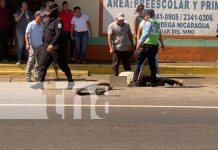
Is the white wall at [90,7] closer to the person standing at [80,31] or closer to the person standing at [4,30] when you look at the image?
the person standing at [80,31]

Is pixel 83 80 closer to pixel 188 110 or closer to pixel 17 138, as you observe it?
pixel 188 110

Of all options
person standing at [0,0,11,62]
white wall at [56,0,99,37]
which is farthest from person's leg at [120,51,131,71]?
person standing at [0,0,11,62]

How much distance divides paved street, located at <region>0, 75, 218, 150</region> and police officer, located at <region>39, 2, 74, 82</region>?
0.59 m

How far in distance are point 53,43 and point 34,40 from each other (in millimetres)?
1531

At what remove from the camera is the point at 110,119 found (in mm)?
9469

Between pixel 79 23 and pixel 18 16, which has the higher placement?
pixel 18 16

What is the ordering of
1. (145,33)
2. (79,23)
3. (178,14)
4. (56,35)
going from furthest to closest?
(178,14) → (79,23) → (145,33) → (56,35)

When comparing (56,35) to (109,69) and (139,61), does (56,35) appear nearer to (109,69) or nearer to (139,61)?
(139,61)

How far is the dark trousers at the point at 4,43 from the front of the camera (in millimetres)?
16000

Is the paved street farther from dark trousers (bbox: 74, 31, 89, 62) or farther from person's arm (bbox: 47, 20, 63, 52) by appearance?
dark trousers (bbox: 74, 31, 89, 62)

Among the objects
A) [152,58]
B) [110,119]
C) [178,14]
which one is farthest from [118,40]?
[110,119]

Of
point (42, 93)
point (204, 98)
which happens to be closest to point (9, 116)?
point (42, 93)

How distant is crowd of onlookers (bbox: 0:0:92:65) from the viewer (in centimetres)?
1562

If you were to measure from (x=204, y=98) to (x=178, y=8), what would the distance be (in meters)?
5.43
